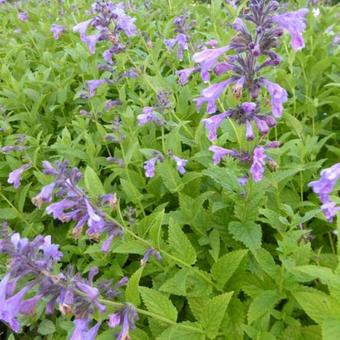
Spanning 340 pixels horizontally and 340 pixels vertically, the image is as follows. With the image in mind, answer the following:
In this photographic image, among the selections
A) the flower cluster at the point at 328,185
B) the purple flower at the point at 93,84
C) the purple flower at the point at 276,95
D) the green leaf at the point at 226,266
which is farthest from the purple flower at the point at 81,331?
the purple flower at the point at 93,84

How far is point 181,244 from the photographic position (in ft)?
8.46

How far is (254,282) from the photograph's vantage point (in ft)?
9.10

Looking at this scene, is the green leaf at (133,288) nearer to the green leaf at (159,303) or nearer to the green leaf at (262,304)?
the green leaf at (159,303)

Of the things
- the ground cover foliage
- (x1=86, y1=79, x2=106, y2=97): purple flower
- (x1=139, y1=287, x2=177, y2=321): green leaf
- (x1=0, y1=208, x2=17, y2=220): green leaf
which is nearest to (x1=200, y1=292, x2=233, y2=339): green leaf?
the ground cover foliage

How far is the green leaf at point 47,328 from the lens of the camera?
3174mm

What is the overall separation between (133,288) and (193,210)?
0.94m

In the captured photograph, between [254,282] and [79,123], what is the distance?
95.1 inches

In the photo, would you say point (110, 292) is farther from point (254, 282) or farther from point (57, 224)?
point (57, 224)

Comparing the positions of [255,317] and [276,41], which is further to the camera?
[255,317]

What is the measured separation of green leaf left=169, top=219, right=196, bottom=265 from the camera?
101 inches

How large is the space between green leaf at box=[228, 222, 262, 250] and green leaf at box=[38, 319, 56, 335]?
149 cm

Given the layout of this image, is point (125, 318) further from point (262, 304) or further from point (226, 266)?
point (262, 304)

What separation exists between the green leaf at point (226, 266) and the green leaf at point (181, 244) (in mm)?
173

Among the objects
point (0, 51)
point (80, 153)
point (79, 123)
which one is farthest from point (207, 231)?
point (0, 51)
